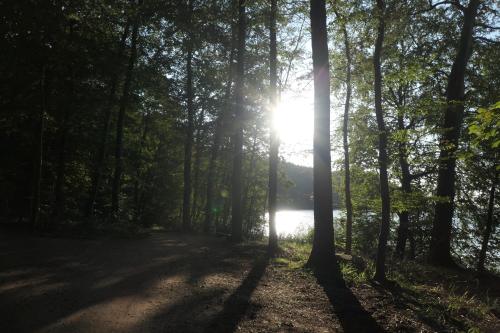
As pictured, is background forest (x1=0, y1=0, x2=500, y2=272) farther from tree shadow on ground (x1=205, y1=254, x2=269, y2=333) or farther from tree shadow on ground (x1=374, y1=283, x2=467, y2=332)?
tree shadow on ground (x1=205, y1=254, x2=269, y2=333)

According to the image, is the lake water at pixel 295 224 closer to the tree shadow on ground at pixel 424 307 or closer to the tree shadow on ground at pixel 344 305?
the tree shadow on ground at pixel 344 305

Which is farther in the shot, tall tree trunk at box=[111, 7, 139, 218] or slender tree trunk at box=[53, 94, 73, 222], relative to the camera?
tall tree trunk at box=[111, 7, 139, 218]

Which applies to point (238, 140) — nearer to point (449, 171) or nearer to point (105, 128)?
point (105, 128)

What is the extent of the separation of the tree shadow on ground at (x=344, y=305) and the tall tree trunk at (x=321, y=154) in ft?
1.13

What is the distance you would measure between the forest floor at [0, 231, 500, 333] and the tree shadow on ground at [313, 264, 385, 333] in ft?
0.06

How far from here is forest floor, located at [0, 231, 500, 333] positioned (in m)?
5.18

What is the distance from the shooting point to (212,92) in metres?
21.7

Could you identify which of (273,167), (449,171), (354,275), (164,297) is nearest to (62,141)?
(273,167)

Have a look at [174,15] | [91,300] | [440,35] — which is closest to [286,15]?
[174,15]

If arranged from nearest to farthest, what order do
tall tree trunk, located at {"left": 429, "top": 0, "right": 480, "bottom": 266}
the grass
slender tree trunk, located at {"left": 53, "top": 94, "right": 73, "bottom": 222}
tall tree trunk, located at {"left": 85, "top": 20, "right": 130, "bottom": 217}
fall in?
the grass → tall tree trunk, located at {"left": 429, "top": 0, "right": 480, "bottom": 266} → slender tree trunk, located at {"left": 53, "top": 94, "right": 73, "bottom": 222} → tall tree trunk, located at {"left": 85, "top": 20, "right": 130, "bottom": 217}

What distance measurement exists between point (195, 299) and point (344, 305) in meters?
2.58

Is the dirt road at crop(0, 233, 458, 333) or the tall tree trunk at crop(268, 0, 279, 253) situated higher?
the tall tree trunk at crop(268, 0, 279, 253)

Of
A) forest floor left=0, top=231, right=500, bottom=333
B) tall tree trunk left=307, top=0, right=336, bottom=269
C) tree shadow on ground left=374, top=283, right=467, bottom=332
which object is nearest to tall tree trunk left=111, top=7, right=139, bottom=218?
forest floor left=0, top=231, right=500, bottom=333

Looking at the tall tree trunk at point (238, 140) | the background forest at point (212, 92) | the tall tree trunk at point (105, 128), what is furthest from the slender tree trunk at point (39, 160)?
the tall tree trunk at point (238, 140)
